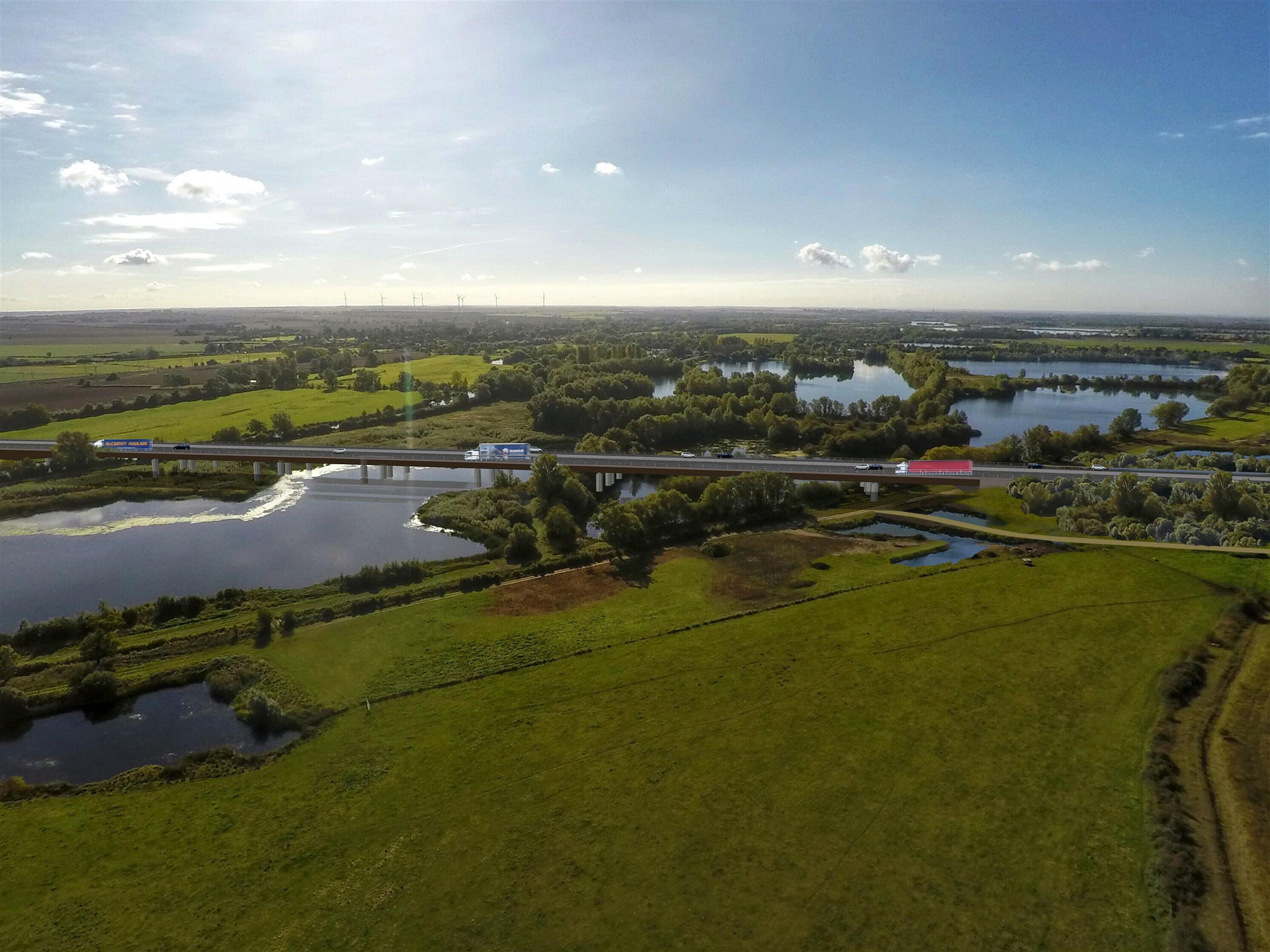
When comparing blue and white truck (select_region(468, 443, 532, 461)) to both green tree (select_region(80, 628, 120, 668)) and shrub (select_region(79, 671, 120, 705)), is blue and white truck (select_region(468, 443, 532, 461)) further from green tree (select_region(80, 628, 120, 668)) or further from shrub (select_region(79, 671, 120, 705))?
shrub (select_region(79, 671, 120, 705))

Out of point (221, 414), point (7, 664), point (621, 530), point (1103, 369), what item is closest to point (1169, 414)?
point (1103, 369)

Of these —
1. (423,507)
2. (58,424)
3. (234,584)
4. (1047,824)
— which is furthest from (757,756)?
(58,424)

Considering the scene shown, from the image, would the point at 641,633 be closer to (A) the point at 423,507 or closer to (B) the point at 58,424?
(A) the point at 423,507

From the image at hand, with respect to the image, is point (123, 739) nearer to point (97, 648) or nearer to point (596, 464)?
point (97, 648)

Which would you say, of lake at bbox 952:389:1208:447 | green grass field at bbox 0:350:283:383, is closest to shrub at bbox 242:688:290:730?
lake at bbox 952:389:1208:447

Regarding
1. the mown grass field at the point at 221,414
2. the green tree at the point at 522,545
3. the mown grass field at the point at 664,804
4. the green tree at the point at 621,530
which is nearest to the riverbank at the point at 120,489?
the mown grass field at the point at 221,414

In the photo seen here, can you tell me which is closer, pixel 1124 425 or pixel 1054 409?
pixel 1124 425

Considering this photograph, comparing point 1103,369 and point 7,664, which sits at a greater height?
point 1103,369
